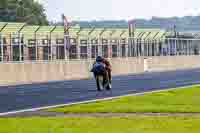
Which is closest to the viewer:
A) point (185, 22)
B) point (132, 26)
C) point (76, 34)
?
point (76, 34)

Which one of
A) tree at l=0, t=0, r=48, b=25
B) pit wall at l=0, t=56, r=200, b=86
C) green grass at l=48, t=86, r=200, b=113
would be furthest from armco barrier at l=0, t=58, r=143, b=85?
tree at l=0, t=0, r=48, b=25

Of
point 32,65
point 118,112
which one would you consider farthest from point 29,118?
point 32,65

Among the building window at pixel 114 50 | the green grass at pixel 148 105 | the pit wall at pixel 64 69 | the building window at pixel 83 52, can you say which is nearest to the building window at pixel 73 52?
the building window at pixel 83 52

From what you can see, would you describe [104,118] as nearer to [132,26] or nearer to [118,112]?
[118,112]

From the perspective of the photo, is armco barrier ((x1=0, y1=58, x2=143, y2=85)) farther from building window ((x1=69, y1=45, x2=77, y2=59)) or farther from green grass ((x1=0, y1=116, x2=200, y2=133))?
green grass ((x1=0, y1=116, x2=200, y2=133))

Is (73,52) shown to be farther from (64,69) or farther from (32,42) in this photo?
(32,42)

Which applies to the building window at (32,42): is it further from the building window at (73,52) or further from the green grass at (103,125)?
the green grass at (103,125)

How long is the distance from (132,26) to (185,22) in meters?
87.7

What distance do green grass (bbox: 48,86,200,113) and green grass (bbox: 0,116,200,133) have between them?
2727 mm

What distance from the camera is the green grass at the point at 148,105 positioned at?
24.3m

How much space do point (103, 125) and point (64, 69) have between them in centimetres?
3471

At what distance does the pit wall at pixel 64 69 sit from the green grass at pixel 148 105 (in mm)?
16594

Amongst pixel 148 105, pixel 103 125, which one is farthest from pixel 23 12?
pixel 103 125

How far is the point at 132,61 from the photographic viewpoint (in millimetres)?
67125
